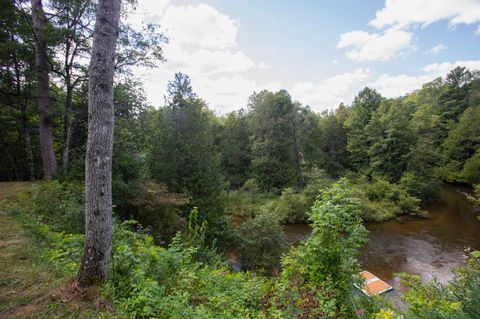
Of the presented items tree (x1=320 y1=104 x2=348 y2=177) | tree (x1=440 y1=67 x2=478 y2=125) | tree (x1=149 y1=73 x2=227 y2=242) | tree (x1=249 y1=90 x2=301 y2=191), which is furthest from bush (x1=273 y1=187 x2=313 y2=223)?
tree (x1=440 y1=67 x2=478 y2=125)

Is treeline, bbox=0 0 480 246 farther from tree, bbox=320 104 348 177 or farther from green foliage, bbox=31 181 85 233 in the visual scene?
green foliage, bbox=31 181 85 233

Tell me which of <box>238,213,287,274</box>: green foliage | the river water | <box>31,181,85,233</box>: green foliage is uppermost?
<box>31,181,85,233</box>: green foliage

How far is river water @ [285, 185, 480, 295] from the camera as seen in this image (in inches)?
395

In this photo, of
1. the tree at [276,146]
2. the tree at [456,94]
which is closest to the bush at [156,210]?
the tree at [276,146]

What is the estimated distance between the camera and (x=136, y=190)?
7.87 metres

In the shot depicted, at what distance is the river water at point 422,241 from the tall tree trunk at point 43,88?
11.9m

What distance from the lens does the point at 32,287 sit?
2689 mm

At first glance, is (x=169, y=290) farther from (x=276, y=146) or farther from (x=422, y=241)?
(x=276, y=146)

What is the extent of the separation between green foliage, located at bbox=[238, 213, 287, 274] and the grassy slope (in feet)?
20.1

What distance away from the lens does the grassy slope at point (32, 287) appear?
234cm

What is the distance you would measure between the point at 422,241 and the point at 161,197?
13.7m

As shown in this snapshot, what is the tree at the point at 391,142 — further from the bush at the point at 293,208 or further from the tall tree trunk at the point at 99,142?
the tall tree trunk at the point at 99,142

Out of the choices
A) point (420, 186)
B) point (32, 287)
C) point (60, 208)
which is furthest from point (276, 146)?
point (32, 287)

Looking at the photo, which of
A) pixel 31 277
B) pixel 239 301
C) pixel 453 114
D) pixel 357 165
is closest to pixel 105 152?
pixel 31 277
